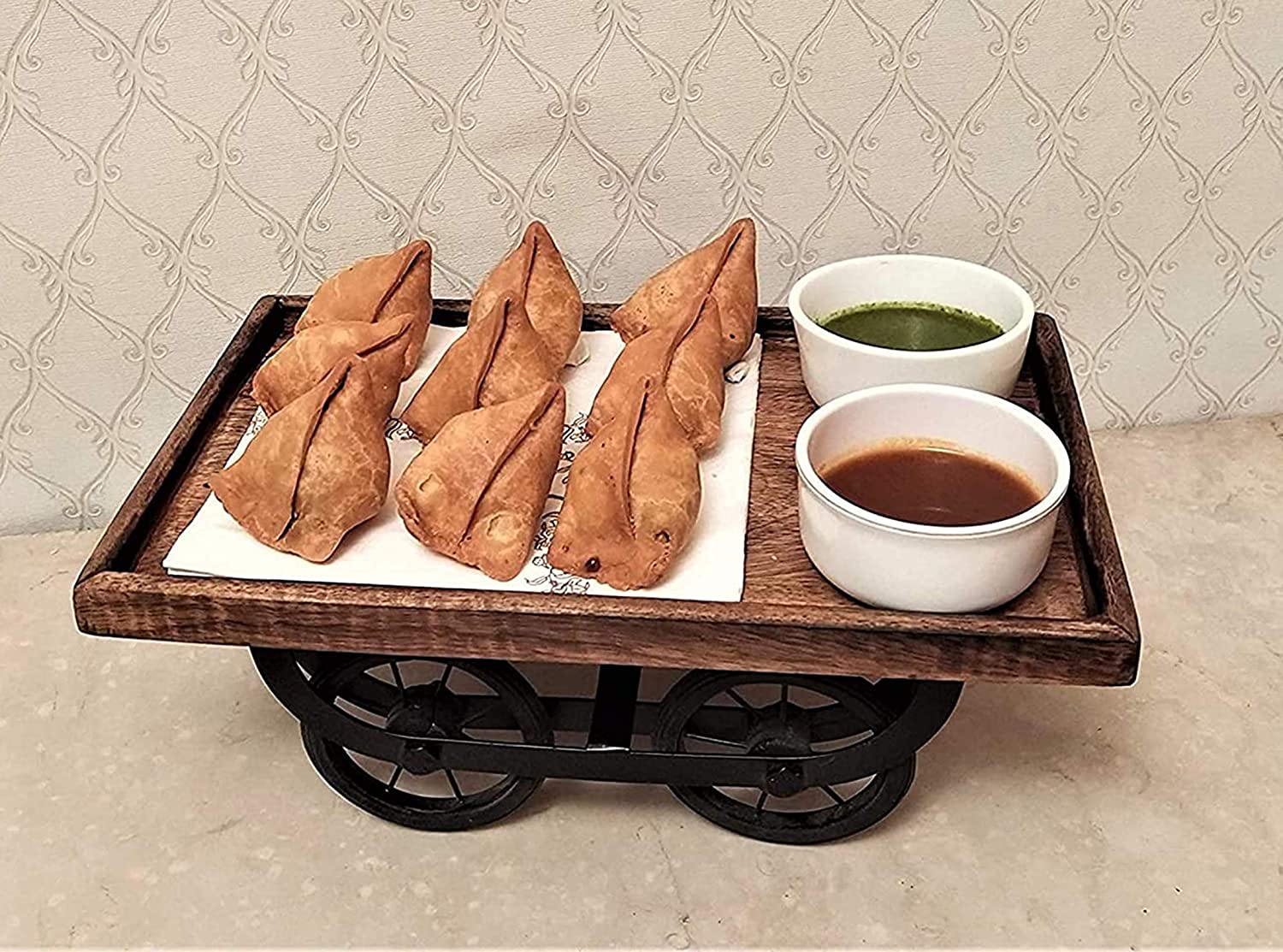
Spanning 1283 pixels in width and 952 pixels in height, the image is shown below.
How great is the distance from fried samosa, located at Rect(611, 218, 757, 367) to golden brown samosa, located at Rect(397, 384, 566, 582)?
0.56 ft

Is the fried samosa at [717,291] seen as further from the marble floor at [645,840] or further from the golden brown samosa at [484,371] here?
the marble floor at [645,840]

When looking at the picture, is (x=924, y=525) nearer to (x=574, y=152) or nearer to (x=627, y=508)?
(x=627, y=508)

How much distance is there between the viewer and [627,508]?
74 cm

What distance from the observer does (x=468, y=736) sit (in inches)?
34.9

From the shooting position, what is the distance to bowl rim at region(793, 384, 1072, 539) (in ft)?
2.25

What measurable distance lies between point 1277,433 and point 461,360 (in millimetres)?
726

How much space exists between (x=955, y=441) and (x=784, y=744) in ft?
0.62

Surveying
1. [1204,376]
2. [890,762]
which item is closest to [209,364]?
[890,762]

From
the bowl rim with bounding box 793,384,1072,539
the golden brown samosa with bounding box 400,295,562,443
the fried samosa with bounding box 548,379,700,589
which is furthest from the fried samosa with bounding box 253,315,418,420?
the bowl rim with bounding box 793,384,1072,539

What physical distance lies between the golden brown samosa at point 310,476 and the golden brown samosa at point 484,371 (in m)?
0.07

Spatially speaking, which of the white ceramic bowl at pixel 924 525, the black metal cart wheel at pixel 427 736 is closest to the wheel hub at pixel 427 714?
the black metal cart wheel at pixel 427 736

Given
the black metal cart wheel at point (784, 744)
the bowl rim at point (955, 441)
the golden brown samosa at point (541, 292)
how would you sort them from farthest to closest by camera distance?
the golden brown samosa at point (541, 292) → the black metal cart wheel at point (784, 744) → the bowl rim at point (955, 441)

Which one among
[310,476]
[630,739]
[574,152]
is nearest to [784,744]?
[630,739]

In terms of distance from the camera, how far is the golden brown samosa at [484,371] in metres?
0.84
